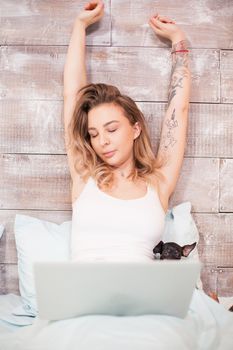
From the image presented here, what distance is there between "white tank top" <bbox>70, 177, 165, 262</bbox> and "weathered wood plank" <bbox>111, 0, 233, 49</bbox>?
0.68 m

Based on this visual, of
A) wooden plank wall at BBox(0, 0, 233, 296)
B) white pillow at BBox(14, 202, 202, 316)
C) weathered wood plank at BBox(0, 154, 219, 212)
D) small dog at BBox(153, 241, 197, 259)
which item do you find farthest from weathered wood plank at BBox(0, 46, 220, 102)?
small dog at BBox(153, 241, 197, 259)

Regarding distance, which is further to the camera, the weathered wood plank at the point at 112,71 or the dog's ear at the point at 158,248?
the weathered wood plank at the point at 112,71

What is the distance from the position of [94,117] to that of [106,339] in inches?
32.1

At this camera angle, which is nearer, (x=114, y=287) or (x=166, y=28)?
(x=114, y=287)

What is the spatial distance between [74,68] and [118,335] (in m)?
A: 1.04

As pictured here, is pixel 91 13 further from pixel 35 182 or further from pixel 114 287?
pixel 114 287

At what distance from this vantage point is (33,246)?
1.81 meters

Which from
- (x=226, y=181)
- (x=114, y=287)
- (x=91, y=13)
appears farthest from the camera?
(x=226, y=181)

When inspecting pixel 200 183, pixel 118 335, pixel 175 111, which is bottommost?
pixel 118 335

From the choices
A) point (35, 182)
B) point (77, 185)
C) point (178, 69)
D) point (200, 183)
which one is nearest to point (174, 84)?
point (178, 69)

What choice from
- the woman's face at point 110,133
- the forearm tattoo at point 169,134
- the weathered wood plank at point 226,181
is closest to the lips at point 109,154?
the woman's face at point 110,133

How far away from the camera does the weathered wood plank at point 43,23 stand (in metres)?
1.99

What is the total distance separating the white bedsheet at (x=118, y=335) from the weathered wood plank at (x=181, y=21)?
1.14m

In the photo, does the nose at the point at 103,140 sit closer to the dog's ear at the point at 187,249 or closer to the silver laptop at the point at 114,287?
the dog's ear at the point at 187,249
